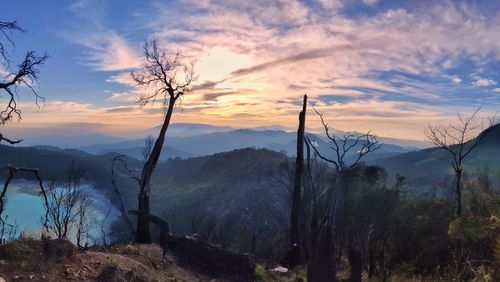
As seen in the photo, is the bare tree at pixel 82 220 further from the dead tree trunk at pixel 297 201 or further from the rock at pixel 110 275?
the dead tree trunk at pixel 297 201

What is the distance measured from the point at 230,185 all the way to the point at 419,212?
148 metres

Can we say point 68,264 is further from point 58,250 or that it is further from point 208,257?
point 208,257

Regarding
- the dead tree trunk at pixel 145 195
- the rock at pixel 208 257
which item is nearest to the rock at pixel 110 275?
the rock at pixel 208 257

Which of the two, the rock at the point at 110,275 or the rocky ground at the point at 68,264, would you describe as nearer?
the rocky ground at the point at 68,264

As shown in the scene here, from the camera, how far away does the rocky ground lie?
433 inches

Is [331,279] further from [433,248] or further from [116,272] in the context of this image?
[433,248]

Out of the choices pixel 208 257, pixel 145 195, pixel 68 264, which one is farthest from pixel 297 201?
pixel 68 264

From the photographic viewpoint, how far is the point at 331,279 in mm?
13016

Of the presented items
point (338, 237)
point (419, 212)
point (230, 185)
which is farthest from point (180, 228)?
point (419, 212)

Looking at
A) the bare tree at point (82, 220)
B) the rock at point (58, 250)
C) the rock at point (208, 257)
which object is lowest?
the bare tree at point (82, 220)

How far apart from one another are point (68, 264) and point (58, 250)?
1.71 ft

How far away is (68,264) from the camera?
40.0 feet

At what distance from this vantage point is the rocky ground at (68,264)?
1100cm

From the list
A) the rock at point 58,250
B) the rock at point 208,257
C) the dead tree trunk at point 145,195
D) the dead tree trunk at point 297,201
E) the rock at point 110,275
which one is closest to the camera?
the rock at point 58,250
